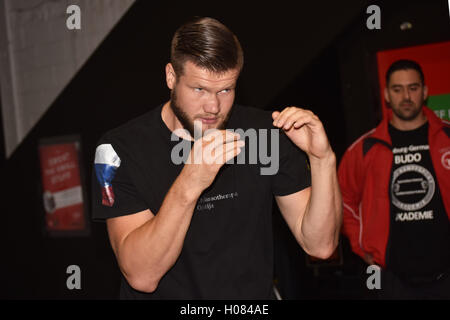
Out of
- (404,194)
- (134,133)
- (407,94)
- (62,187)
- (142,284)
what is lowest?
(142,284)

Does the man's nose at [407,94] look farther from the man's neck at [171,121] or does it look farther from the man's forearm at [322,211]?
the man's neck at [171,121]

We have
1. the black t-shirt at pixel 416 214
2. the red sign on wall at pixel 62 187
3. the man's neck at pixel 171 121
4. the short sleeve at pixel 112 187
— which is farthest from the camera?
the red sign on wall at pixel 62 187

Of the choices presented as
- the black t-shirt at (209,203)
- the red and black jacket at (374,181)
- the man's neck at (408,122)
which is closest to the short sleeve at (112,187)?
the black t-shirt at (209,203)

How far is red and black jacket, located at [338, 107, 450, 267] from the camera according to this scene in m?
2.29

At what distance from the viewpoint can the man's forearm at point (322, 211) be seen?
4.33ft

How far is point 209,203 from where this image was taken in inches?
57.6

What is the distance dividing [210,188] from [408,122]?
1.36 m

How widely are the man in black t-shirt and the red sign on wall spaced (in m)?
1.77

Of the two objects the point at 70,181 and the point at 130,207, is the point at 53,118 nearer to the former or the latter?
the point at 70,181

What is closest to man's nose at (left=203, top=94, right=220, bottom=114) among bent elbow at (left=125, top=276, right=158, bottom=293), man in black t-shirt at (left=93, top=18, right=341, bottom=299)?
man in black t-shirt at (left=93, top=18, right=341, bottom=299)

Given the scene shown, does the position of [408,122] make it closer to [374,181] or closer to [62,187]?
[374,181]

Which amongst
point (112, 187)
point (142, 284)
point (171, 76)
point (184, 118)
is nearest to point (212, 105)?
point (184, 118)

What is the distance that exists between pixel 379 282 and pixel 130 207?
5.12ft
